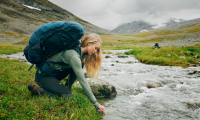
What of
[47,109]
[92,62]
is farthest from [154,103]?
[47,109]

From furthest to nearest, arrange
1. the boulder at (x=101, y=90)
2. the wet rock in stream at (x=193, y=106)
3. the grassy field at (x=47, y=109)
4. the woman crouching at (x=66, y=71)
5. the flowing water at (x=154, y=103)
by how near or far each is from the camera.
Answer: the boulder at (x=101, y=90)
the wet rock in stream at (x=193, y=106)
the flowing water at (x=154, y=103)
the woman crouching at (x=66, y=71)
the grassy field at (x=47, y=109)

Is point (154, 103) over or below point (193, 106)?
below

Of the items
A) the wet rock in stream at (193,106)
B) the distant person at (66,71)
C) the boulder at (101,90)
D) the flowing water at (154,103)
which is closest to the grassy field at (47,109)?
the distant person at (66,71)

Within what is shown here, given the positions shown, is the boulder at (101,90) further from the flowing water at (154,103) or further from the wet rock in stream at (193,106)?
the wet rock in stream at (193,106)

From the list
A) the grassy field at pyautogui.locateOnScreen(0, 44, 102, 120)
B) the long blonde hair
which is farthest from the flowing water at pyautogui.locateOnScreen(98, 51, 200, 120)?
the long blonde hair

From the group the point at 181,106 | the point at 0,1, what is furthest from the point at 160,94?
the point at 0,1

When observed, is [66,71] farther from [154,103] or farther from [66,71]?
[154,103]

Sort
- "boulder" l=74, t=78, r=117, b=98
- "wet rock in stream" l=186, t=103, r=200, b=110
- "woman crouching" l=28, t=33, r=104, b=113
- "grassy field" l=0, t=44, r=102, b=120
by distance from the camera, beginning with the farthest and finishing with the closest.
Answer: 1. "boulder" l=74, t=78, r=117, b=98
2. "wet rock in stream" l=186, t=103, r=200, b=110
3. "woman crouching" l=28, t=33, r=104, b=113
4. "grassy field" l=0, t=44, r=102, b=120

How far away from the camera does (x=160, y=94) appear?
23.0 ft

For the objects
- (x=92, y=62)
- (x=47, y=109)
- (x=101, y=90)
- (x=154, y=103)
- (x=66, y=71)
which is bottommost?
(x=154, y=103)

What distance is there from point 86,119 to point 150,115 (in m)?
2.72

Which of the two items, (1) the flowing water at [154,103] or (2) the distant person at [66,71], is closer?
(2) the distant person at [66,71]

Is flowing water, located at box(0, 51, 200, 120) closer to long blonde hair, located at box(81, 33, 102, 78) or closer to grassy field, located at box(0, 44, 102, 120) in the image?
grassy field, located at box(0, 44, 102, 120)

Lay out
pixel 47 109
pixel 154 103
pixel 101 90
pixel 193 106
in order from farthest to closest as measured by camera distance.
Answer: pixel 101 90
pixel 154 103
pixel 193 106
pixel 47 109
